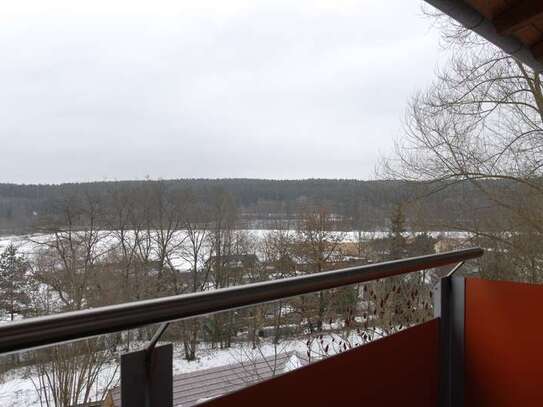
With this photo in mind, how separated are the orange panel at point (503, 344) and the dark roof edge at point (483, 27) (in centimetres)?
106

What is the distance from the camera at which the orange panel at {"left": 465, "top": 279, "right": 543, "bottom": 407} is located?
168 centimetres

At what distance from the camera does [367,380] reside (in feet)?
4.63

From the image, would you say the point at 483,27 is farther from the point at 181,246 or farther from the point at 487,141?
the point at 181,246

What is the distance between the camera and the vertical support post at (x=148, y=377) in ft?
2.71

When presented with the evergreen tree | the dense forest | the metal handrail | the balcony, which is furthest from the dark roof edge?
the evergreen tree

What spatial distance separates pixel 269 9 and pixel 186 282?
45.1 ft

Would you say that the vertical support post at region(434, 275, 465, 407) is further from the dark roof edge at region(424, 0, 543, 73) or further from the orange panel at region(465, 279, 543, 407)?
the dark roof edge at region(424, 0, 543, 73)

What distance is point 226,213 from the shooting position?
9.22 metres

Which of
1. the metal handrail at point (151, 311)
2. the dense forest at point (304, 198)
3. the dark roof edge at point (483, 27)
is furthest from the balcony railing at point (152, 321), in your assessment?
the dense forest at point (304, 198)

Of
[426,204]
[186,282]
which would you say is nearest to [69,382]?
[186,282]

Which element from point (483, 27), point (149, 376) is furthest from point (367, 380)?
point (483, 27)

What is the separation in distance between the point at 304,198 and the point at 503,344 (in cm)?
737

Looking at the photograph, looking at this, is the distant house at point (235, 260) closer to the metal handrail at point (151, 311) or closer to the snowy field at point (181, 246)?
the snowy field at point (181, 246)

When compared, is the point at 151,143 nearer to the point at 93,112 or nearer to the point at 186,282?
the point at 93,112
